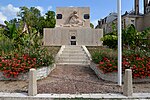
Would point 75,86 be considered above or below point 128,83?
below

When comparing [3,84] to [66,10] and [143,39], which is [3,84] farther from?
[66,10]

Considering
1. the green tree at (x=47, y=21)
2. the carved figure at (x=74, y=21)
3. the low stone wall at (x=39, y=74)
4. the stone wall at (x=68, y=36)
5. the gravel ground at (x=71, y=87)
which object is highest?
the green tree at (x=47, y=21)

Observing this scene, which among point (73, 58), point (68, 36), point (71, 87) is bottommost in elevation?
point (71, 87)

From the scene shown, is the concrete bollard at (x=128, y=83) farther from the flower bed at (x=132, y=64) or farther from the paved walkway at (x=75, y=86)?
the flower bed at (x=132, y=64)

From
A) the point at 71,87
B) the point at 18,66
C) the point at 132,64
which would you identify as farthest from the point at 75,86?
the point at 132,64

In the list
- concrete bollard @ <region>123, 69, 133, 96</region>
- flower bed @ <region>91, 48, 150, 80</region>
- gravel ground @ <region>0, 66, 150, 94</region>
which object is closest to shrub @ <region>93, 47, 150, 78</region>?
flower bed @ <region>91, 48, 150, 80</region>

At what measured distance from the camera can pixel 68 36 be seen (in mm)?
23453

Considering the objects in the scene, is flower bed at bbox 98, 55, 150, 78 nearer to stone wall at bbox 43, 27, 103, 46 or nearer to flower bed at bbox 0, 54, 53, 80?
flower bed at bbox 0, 54, 53, 80

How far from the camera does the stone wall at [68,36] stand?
2325 cm

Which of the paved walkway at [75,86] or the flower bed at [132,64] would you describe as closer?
the paved walkway at [75,86]

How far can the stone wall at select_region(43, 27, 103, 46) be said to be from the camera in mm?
23250

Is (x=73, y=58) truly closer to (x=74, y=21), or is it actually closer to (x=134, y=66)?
(x=134, y=66)

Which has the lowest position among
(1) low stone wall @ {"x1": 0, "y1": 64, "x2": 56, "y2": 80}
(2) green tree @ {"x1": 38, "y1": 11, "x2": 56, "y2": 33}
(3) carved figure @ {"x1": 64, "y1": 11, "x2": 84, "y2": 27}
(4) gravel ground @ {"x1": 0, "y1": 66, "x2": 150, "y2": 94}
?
(4) gravel ground @ {"x1": 0, "y1": 66, "x2": 150, "y2": 94}

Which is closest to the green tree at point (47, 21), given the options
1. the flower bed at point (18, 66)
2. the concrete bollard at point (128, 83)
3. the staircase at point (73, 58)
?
the staircase at point (73, 58)
